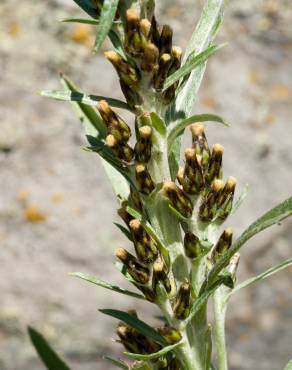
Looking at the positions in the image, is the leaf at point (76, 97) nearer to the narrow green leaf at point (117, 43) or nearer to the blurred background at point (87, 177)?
the narrow green leaf at point (117, 43)

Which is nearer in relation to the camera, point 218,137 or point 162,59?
point 162,59

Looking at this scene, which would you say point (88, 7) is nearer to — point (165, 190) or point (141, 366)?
point (165, 190)

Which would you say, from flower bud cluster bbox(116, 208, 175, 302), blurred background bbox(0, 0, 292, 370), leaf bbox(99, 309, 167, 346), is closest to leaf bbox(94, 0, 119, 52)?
flower bud cluster bbox(116, 208, 175, 302)

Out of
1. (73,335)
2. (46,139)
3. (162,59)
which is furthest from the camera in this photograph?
(46,139)

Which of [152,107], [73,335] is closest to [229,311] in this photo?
[73,335]

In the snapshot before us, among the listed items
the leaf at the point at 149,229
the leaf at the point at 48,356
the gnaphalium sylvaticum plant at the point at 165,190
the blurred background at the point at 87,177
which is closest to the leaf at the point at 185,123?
the gnaphalium sylvaticum plant at the point at 165,190

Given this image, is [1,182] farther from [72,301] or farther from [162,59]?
[162,59]

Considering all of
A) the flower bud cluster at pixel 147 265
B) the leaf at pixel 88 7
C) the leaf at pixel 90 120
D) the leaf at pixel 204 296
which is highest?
the leaf at pixel 90 120
